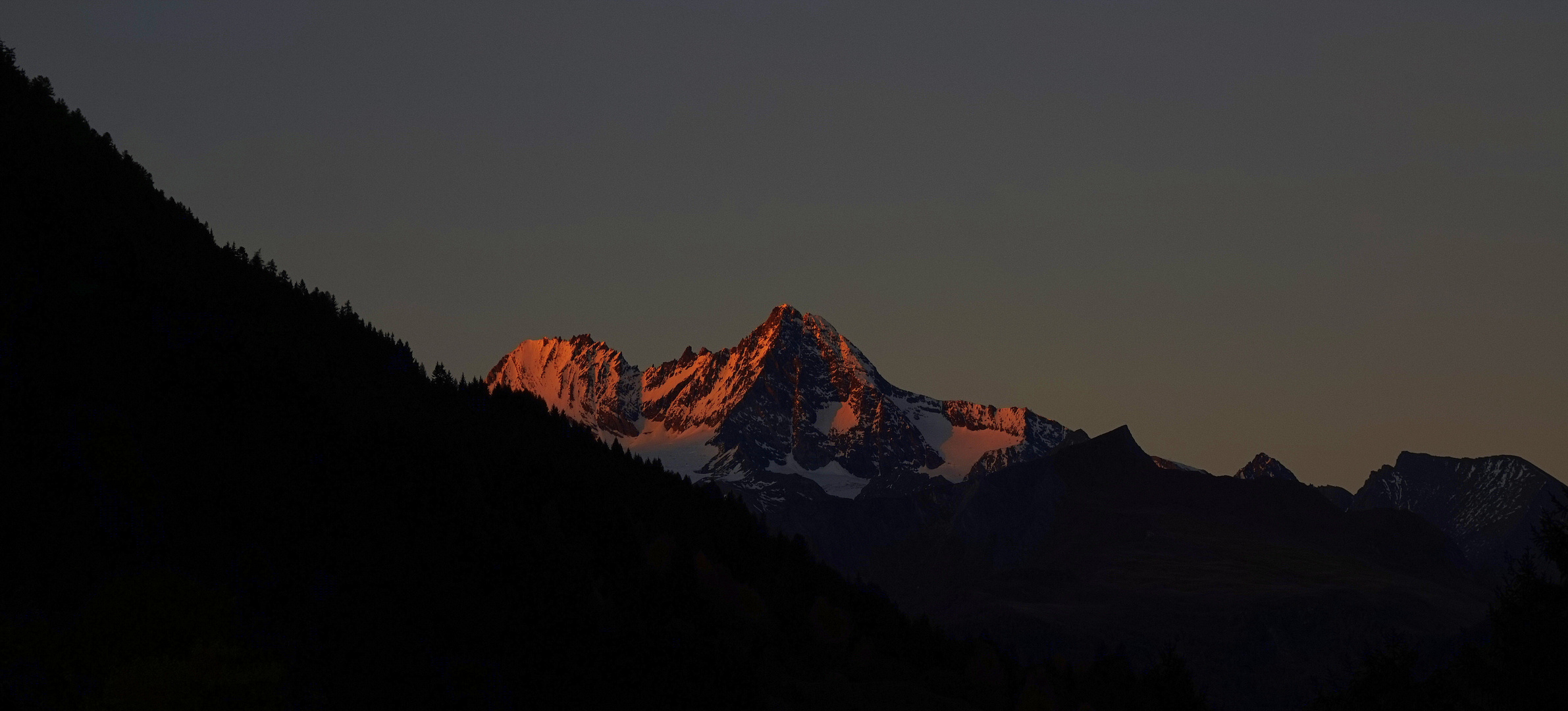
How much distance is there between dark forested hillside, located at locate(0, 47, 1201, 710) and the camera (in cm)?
5250

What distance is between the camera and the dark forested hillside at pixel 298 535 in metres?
52.5

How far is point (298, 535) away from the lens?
69.8 meters

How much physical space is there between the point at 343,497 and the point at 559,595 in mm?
12119

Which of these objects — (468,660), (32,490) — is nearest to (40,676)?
(32,490)

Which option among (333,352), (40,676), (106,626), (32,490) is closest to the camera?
(40,676)

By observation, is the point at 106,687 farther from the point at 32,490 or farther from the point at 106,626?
the point at 32,490

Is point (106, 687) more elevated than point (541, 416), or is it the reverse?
point (541, 416)

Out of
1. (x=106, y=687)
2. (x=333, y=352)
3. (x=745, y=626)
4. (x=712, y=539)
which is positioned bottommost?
(x=106, y=687)

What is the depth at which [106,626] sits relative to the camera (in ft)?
163

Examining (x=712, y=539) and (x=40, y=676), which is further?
(x=712, y=539)

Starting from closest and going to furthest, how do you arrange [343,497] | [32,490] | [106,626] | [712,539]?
[106,626] < [32,490] < [343,497] < [712,539]

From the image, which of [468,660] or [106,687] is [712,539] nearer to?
[468,660]

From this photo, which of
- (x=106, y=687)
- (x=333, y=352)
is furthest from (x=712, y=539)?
(x=106, y=687)

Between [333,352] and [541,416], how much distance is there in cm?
2492
